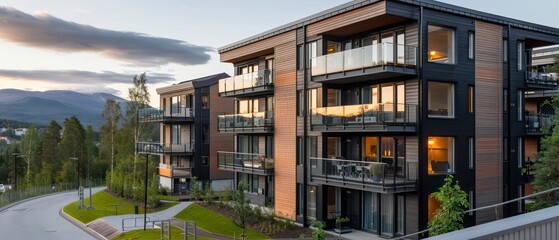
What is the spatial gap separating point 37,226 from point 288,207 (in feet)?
65.3

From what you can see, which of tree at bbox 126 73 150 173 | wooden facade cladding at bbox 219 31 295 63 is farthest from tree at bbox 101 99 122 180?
wooden facade cladding at bbox 219 31 295 63

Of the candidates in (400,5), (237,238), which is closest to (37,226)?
(237,238)

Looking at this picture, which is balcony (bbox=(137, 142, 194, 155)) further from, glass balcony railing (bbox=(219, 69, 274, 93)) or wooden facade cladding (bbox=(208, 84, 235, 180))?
glass balcony railing (bbox=(219, 69, 274, 93))

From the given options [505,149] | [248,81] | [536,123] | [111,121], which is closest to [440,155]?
[505,149]

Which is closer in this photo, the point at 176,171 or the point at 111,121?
the point at 176,171

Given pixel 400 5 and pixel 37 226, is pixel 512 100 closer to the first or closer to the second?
pixel 400 5

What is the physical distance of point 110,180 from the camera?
166 ft

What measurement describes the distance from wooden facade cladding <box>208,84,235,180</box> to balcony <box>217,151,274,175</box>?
12165mm

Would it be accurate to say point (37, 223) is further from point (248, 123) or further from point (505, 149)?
point (505, 149)

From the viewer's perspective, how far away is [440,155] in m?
22.7

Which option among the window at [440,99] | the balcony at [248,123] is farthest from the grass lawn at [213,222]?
the window at [440,99]

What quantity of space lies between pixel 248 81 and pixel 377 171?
1345 cm

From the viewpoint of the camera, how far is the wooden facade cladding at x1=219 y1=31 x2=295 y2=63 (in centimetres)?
2859

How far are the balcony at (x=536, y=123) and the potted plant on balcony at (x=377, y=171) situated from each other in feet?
38.3
